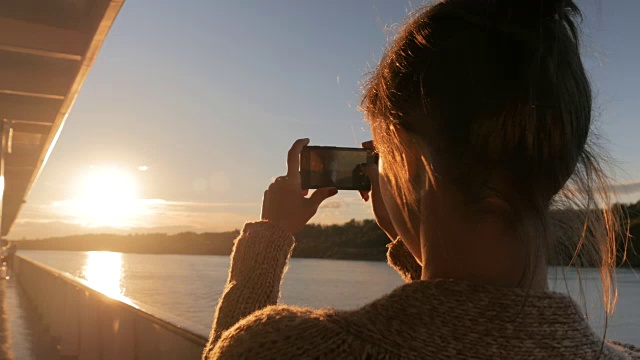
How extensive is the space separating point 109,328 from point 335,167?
13.8ft

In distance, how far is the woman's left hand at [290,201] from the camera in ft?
5.04

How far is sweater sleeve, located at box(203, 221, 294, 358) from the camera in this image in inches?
55.3

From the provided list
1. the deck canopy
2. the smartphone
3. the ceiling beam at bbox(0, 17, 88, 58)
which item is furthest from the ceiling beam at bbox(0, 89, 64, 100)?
the smartphone

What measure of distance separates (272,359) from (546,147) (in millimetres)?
522

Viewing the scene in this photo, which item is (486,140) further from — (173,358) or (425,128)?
(173,358)

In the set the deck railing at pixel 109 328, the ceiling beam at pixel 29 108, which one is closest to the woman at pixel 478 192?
the deck railing at pixel 109 328

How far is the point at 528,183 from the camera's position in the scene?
39.8 inches

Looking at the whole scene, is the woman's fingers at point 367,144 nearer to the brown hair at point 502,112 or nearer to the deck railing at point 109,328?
the brown hair at point 502,112

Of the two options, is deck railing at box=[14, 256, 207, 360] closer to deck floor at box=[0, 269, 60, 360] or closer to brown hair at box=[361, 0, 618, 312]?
deck floor at box=[0, 269, 60, 360]

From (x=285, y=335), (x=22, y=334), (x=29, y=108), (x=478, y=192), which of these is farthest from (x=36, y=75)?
(x=478, y=192)

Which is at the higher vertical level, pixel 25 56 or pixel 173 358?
pixel 25 56

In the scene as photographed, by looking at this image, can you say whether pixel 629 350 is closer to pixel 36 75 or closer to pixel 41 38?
pixel 41 38

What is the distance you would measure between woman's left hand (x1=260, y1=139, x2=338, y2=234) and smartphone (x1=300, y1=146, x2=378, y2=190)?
28 mm

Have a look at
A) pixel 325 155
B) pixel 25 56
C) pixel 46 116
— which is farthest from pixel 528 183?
pixel 46 116
